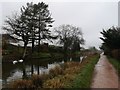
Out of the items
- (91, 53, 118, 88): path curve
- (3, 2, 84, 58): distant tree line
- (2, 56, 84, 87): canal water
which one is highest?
(3, 2, 84, 58): distant tree line

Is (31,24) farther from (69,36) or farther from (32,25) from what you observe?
(69,36)

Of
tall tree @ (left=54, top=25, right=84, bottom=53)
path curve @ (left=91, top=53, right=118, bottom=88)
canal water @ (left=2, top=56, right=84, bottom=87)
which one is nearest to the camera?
path curve @ (left=91, top=53, right=118, bottom=88)

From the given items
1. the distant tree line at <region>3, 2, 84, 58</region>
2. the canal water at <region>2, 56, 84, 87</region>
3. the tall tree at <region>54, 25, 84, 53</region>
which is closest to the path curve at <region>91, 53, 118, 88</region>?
the canal water at <region>2, 56, 84, 87</region>

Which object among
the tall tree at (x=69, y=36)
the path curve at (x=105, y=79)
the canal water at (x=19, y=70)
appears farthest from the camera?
the tall tree at (x=69, y=36)

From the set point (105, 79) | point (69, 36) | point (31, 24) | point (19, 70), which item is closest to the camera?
point (105, 79)

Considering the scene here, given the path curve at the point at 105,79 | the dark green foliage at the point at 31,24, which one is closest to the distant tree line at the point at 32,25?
the dark green foliage at the point at 31,24

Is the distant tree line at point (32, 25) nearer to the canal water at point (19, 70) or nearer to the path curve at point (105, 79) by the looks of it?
the canal water at point (19, 70)

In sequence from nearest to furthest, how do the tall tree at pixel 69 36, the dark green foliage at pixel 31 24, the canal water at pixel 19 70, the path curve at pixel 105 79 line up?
the path curve at pixel 105 79 < the canal water at pixel 19 70 < the dark green foliage at pixel 31 24 < the tall tree at pixel 69 36

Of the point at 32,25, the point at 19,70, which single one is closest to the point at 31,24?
the point at 32,25

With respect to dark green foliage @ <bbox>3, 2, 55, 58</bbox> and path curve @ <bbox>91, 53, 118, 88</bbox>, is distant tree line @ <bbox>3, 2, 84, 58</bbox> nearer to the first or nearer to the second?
dark green foliage @ <bbox>3, 2, 55, 58</bbox>

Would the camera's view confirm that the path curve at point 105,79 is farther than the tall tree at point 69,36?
No

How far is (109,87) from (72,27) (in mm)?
71015

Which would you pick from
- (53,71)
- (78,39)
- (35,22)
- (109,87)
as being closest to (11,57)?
(35,22)

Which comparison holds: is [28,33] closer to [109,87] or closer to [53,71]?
[53,71]
